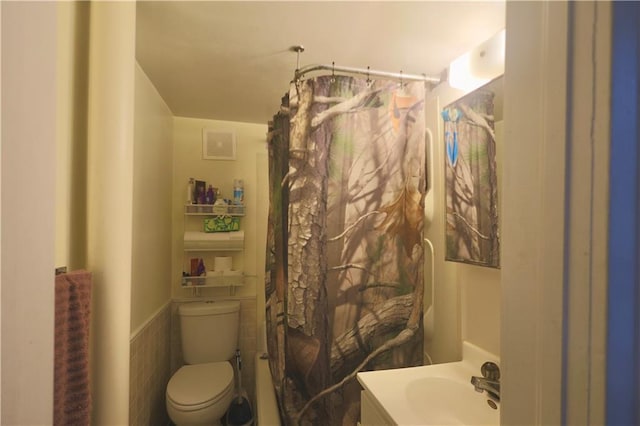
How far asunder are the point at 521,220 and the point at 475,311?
104 cm

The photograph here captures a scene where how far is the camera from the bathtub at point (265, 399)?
5.33 feet

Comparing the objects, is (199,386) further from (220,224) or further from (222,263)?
(220,224)

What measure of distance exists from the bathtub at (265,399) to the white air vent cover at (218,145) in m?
A: 1.65

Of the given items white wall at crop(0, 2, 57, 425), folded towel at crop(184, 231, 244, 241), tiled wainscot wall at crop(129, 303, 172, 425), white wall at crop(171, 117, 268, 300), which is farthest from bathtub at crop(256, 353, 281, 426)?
white wall at crop(0, 2, 57, 425)

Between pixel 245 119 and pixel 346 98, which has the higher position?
pixel 245 119

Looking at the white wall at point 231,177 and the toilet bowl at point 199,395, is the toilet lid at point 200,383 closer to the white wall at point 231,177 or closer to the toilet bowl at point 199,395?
the toilet bowl at point 199,395

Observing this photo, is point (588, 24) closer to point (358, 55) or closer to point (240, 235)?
point (358, 55)

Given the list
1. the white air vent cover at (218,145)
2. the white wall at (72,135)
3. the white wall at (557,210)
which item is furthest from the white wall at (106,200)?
the white air vent cover at (218,145)

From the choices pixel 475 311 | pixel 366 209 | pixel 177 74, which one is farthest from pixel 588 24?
pixel 177 74

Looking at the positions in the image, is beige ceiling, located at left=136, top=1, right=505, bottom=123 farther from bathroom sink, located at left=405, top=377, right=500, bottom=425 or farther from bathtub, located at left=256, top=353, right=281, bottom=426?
bathtub, located at left=256, top=353, right=281, bottom=426

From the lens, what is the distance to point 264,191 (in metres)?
2.65

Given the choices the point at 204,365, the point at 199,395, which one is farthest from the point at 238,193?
the point at 199,395

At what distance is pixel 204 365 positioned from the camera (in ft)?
7.36

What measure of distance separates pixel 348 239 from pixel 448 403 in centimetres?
71
